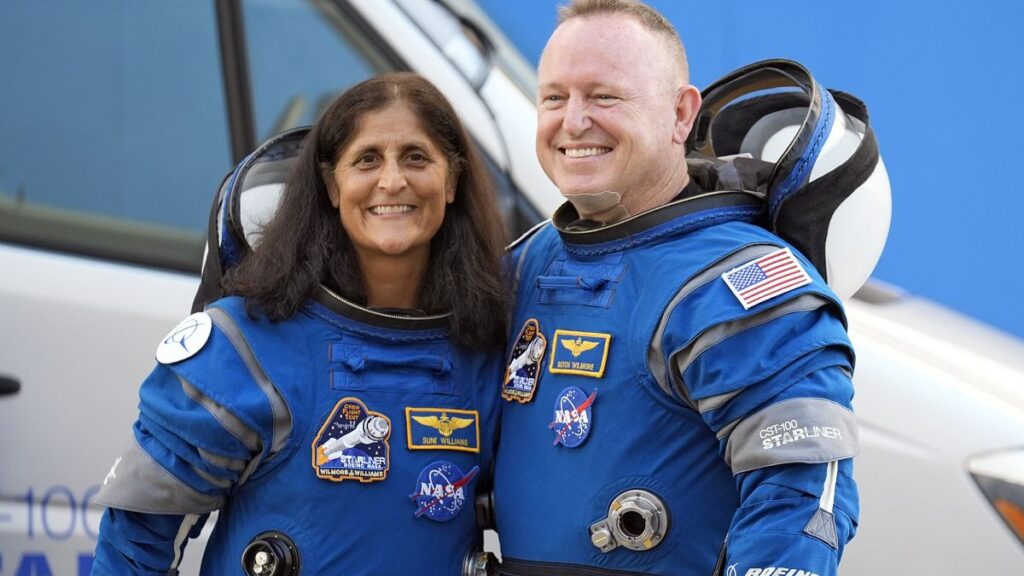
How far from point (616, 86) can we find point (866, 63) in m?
3.41

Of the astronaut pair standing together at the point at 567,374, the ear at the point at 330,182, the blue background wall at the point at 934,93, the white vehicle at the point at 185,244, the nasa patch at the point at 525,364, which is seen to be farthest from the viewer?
the blue background wall at the point at 934,93

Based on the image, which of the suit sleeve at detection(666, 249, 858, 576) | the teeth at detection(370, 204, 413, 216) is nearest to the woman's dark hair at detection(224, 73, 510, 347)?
the teeth at detection(370, 204, 413, 216)

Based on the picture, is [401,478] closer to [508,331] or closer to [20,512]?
[508,331]

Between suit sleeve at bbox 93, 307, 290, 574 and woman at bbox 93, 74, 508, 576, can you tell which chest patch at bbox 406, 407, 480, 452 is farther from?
suit sleeve at bbox 93, 307, 290, 574

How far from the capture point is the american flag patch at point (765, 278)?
6.26 ft

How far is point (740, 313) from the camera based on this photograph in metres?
1.90

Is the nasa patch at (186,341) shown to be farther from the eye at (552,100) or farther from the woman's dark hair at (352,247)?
the eye at (552,100)

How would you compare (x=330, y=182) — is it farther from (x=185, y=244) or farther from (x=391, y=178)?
(x=185, y=244)

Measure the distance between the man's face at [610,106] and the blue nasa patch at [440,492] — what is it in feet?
1.62

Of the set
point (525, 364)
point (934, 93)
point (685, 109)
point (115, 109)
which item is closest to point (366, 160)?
point (525, 364)

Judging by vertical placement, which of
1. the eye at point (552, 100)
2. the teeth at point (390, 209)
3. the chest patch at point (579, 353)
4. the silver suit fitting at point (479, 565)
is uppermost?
the eye at point (552, 100)

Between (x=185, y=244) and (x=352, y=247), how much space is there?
2.99 feet

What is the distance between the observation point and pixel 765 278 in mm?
1938

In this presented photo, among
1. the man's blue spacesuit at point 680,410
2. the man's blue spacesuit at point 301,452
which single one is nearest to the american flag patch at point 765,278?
the man's blue spacesuit at point 680,410
